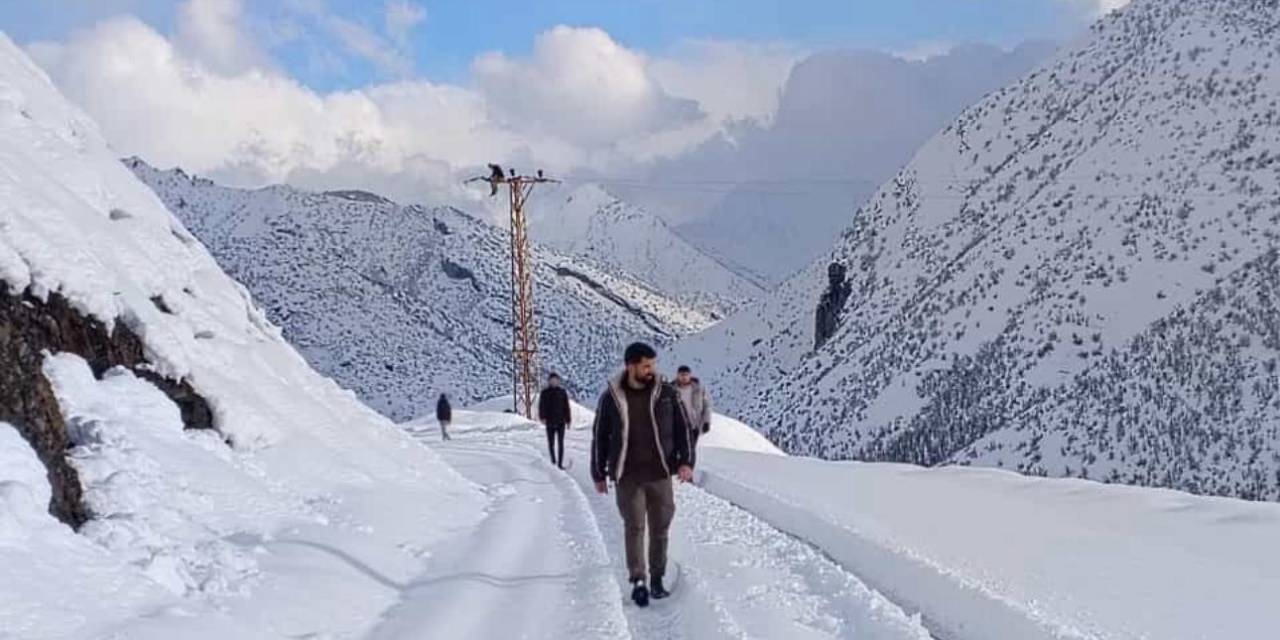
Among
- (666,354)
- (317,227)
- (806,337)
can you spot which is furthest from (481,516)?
(317,227)

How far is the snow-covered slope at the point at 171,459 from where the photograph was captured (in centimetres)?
707

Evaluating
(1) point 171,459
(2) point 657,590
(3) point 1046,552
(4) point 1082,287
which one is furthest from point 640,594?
(4) point 1082,287

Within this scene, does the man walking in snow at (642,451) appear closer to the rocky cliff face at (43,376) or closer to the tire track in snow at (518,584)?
the tire track in snow at (518,584)

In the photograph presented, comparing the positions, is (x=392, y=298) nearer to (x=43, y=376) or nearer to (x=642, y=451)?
(x=43, y=376)

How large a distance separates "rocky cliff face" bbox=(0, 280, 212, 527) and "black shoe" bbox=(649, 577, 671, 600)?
3.84 meters

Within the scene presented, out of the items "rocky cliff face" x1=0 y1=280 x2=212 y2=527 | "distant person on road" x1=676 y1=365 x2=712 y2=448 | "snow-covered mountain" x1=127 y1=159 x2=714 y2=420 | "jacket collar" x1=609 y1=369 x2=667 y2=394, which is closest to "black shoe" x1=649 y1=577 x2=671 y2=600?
"jacket collar" x1=609 y1=369 x2=667 y2=394

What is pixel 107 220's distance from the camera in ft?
46.1

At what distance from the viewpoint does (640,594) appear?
8.38 m

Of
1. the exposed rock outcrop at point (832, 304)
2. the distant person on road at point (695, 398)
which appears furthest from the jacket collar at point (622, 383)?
the exposed rock outcrop at point (832, 304)

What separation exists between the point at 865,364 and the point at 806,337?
112 ft

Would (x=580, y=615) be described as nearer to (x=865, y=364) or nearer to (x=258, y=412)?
(x=258, y=412)

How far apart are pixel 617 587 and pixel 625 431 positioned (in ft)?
3.76

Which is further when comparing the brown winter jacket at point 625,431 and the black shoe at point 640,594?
the brown winter jacket at point 625,431

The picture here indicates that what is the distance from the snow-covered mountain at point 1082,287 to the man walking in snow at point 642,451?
32861mm
